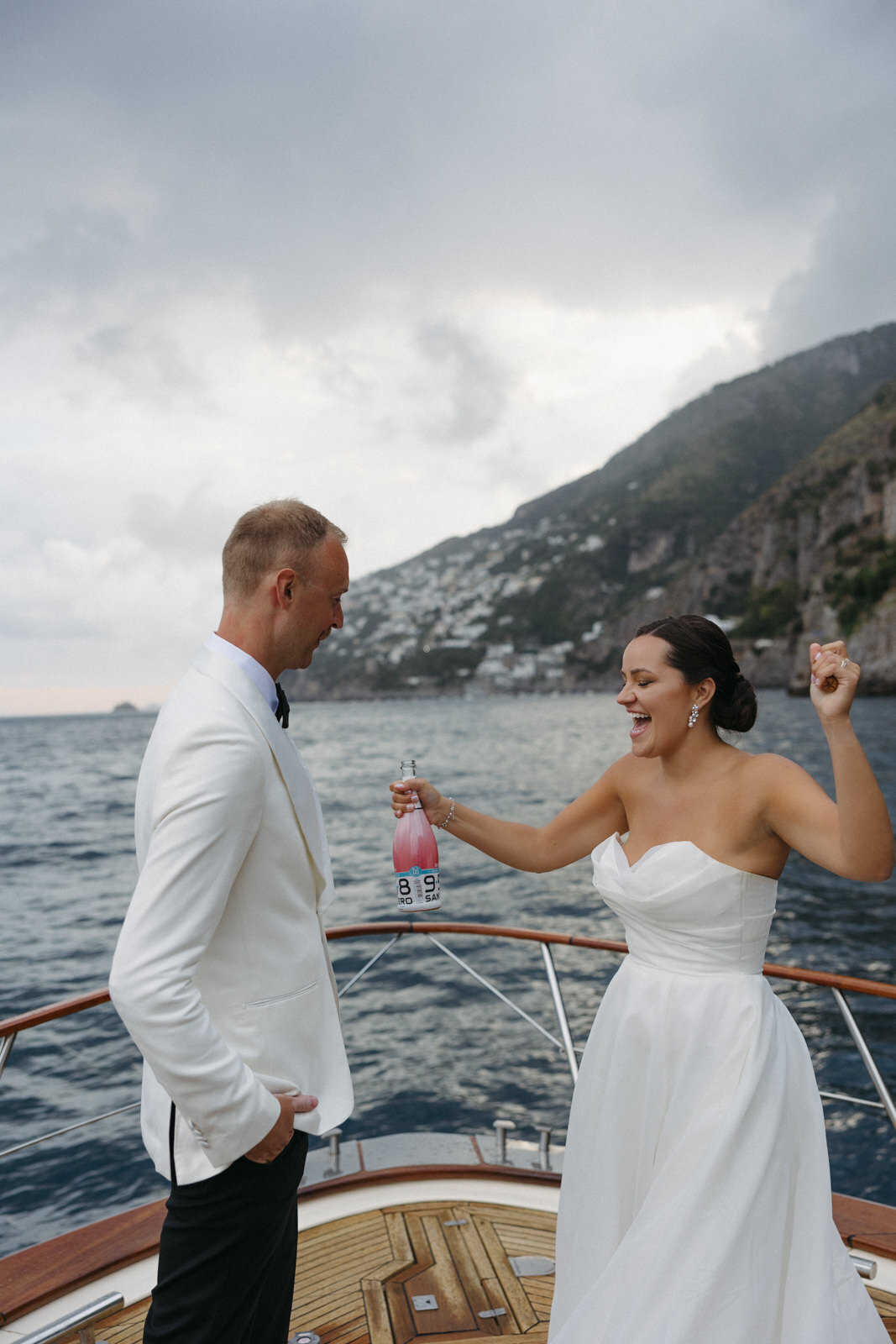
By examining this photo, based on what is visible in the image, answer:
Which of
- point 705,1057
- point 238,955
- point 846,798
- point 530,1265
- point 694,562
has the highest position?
point 694,562

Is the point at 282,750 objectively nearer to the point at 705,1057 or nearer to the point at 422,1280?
the point at 705,1057

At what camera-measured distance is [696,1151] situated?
171cm

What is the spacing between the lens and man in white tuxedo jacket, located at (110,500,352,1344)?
1.17 meters

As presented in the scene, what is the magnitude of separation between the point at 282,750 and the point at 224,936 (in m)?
0.33

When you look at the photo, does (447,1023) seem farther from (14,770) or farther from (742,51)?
(14,770)

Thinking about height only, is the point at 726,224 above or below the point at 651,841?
above

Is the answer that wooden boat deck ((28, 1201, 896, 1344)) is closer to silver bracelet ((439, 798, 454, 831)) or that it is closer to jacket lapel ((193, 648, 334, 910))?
silver bracelet ((439, 798, 454, 831))

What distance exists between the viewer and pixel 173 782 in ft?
4.02

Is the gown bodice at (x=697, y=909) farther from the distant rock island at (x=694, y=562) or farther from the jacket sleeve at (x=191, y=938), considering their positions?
the distant rock island at (x=694, y=562)

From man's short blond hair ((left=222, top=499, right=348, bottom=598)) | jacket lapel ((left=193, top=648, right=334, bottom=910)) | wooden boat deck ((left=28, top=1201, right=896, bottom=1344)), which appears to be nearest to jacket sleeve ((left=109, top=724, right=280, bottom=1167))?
jacket lapel ((left=193, top=648, right=334, bottom=910))

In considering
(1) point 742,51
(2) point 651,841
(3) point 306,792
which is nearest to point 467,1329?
(2) point 651,841

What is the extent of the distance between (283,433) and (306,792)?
211 feet

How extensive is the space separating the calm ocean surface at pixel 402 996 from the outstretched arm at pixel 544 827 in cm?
212

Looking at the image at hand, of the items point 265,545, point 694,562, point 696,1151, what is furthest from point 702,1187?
point 694,562
